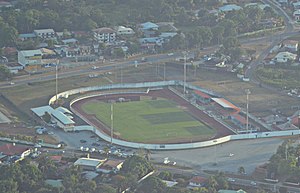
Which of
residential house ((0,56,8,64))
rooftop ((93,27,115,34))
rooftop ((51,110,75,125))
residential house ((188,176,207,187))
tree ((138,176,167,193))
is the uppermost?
rooftop ((93,27,115,34))

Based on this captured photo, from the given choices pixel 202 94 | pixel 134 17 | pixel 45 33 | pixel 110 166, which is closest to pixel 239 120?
pixel 202 94

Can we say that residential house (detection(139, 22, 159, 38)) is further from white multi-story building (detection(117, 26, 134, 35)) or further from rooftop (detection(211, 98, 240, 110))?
rooftop (detection(211, 98, 240, 110))

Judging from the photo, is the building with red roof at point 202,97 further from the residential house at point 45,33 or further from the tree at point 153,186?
the residential house at point 45,33

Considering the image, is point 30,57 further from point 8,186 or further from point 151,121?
point 8,186

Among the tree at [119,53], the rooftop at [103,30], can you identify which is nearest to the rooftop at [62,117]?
the tree at [119,53]

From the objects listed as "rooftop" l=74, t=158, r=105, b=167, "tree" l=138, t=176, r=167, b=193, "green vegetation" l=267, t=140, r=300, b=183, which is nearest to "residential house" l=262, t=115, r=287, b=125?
"green vegetation" l=267, t=140, r=300, b=183
